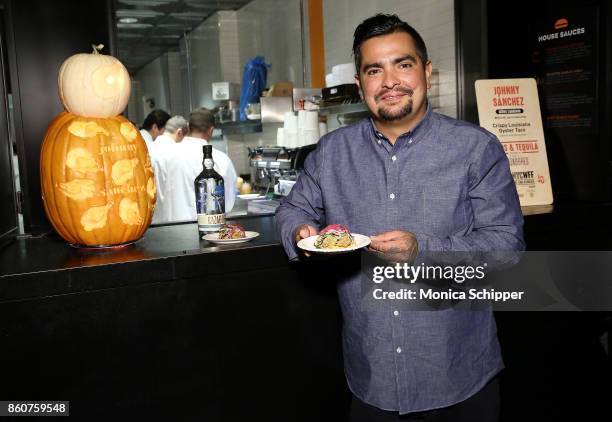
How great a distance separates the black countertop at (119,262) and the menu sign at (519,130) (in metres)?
1.25

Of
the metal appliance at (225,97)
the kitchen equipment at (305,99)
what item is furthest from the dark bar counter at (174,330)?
the metal appliance at (225,97)

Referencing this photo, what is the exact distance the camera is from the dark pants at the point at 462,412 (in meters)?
1.66

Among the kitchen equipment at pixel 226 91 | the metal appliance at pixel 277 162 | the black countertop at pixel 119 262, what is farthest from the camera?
the kitchen equipment at pixel 226 91

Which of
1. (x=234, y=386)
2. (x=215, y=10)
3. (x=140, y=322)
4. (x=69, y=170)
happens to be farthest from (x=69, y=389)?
(x=215, y=10)

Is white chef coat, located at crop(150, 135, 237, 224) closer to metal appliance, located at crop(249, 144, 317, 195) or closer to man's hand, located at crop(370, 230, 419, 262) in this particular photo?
metal appliance, located at crop(249, 144, 317, 195)

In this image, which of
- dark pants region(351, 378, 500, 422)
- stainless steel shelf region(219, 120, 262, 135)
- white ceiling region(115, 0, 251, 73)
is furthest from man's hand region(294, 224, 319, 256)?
white ceiling region(115, 0, 251, 73)

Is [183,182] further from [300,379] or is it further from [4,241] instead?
[300,379]

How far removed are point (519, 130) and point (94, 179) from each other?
1912mm

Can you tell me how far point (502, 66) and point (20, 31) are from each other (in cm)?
234

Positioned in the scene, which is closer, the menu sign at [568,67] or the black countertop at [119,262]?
the black countertop at [119,262]

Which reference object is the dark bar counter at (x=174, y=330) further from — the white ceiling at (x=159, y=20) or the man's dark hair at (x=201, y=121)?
the white ceiling at (x=159, y=20)

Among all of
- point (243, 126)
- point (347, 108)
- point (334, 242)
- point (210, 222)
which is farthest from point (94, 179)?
point (243, 126)

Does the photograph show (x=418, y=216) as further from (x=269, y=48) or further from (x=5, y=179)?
(x=269, y=48)

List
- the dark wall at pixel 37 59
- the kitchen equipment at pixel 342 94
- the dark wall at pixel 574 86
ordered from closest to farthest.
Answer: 1. the dark wall at pixel 37 59
2. the dark wall at pixel 574 86
3. the kitchen equipment at pixel 342 94
